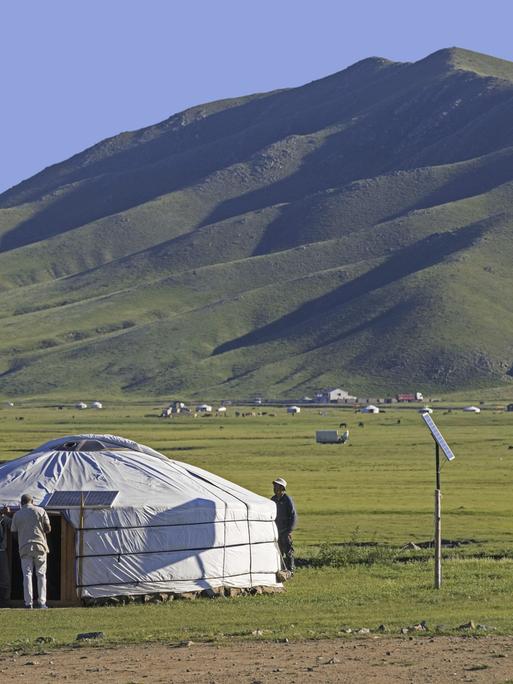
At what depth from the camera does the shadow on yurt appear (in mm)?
26375

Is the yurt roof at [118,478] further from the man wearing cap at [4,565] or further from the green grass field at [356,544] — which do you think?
the green grass field at [356,544]

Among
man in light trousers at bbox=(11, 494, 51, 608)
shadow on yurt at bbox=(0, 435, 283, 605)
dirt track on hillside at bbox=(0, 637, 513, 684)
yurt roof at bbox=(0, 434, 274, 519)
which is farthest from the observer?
yurt roof at bbox=(0, 434, 274, 519)

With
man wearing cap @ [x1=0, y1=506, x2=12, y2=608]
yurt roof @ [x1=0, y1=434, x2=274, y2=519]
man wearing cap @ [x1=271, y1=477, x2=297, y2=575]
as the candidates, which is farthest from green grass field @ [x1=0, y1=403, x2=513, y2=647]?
yurt roof @ [x1=0, y1=434, x2=274, y2=519]

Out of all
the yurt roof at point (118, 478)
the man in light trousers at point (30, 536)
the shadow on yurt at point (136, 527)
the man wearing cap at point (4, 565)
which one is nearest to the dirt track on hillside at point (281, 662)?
the man in light trousers at point (30, 536)

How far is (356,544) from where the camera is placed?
1427 inches

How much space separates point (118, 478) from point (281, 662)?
950 cm

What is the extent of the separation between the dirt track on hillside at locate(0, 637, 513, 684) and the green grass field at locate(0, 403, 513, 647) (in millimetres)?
Result: 1032

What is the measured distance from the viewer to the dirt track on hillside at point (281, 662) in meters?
17.5

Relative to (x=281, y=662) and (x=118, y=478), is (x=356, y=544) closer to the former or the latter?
(x=118, y=478)

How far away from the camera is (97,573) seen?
26.3 metres

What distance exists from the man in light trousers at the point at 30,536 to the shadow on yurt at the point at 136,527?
120 centimetres

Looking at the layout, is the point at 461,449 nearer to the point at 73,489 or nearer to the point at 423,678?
the point at 73,489

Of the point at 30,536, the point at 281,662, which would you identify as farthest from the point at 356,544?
the point at 281,662

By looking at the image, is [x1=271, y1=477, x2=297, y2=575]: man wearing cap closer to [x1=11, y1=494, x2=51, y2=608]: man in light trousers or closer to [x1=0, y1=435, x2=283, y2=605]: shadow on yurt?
[x1=0, y1=435, x2=283, y2=605]: shadow on yurt
